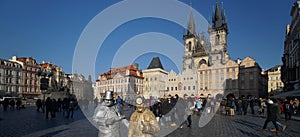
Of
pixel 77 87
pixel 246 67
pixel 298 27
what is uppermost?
pixel 298 27

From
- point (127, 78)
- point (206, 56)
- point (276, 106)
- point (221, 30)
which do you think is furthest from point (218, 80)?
point (276, 106)

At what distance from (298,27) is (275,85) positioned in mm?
58313

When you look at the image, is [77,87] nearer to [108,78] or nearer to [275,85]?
[108,78]

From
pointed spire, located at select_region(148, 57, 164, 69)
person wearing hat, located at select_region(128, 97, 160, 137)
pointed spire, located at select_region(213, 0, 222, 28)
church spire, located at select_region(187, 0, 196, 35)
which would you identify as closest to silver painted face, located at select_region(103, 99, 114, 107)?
person wearing hat, located at select_region(128, 97, 160, 137)

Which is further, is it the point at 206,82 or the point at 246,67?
the point at 206,82

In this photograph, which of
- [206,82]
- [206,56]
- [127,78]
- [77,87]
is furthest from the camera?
[77,87]

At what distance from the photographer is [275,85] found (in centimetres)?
7912

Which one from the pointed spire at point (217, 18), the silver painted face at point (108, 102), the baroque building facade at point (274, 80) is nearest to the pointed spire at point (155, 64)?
the pointed spire at point (217, 18)

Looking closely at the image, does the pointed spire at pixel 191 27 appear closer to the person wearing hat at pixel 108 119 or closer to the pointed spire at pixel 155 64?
the pointed spire at pixel 155 64

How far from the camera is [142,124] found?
130 inches

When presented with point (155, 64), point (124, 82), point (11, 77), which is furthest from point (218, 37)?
point (11, 77)

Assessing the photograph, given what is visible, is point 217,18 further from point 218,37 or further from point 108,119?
point 108,119

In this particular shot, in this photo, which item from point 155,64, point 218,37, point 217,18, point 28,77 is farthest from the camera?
point 155,64

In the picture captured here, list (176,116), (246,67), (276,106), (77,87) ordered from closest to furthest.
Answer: (276,106) → (176,116) → (246,67) → (77,87)
